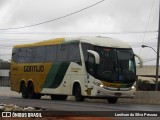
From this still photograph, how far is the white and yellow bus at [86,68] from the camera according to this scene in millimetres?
28203

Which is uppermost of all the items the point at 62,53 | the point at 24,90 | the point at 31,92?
the point at 62,53

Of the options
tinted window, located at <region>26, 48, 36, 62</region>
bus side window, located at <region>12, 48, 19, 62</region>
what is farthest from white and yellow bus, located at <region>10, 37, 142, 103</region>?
bus side window, located at <region>12, 48, 19, 62</region>

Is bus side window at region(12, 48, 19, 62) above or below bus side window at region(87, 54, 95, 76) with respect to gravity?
above

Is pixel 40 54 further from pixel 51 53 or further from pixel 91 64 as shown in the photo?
pixel 91 64

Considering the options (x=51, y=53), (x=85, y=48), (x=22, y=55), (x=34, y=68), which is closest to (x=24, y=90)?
(x=34, y=68)

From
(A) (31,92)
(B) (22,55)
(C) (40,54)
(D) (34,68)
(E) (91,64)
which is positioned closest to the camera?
(E) (91,64)

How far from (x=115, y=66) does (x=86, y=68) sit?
60.9 inches

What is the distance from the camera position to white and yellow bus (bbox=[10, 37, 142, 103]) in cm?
2820

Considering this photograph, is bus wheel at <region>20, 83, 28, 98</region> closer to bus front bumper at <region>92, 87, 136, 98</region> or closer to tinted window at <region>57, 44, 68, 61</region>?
tinted window at <region>57, 44, 68, 61</region>

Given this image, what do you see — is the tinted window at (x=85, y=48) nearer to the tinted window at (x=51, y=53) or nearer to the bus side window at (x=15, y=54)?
the tinted window at (x=51, y=53)

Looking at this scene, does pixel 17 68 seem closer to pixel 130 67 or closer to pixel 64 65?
pixel 64 65

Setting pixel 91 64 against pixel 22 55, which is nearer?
pixel 91 64

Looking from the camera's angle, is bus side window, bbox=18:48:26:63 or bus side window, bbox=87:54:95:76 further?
bus side window, bbox=18:48:26:63

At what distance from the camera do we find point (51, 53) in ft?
105
